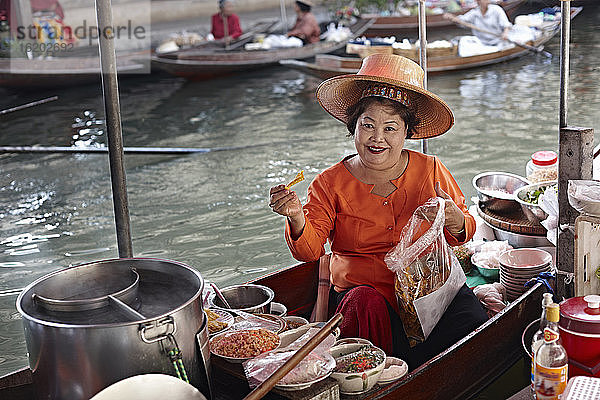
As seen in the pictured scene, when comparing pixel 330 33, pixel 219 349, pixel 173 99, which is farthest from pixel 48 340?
pixel 330 33

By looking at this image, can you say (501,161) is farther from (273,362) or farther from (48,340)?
(48,340)

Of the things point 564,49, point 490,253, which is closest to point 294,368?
point 564,49

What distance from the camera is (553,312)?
1.74 meters

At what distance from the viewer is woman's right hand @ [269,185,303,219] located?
7.04 feet

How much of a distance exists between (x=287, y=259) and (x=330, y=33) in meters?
7.81

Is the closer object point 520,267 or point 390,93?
point 390,93

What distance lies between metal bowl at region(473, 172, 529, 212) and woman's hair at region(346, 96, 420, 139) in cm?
111

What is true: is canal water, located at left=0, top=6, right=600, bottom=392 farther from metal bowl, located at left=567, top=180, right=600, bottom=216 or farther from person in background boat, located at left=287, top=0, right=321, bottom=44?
metal bowl, located at left=567, top=180, right=600, bottom=216

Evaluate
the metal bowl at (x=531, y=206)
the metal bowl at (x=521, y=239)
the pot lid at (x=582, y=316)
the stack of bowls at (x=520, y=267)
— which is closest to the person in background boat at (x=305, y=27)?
the metal bowl at (x=531, y=206)

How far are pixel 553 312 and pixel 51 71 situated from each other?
29.3 ft

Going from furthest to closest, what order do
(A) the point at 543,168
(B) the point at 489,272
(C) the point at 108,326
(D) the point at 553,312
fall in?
(A) the point at 543,168 < (B) the point at 489,272 < (D) the point at 553,312 < (C) the point at 108,326

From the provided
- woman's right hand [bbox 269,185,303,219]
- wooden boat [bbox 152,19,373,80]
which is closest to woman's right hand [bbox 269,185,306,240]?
woman's right hand [bbox 269,185,303,219]

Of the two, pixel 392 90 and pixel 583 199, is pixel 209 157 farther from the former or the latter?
pixel 583 199

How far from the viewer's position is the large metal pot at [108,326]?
5.27 feet
